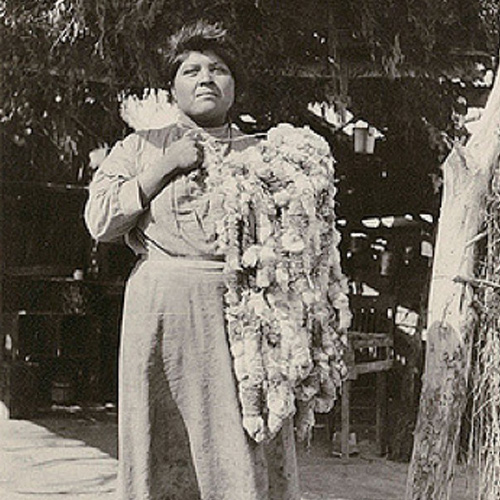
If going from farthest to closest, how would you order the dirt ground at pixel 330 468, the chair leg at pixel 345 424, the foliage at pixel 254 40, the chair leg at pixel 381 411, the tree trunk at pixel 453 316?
1. the chair leg at pixel 381 411
2. the chair leg at pixel 345 424
3. the dirt ground at pixel 330 468
4. the foliage at pixel 254 40
5. the tree trunk at pixel 453 316

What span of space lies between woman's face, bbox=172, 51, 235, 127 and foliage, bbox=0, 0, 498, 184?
1.74 metres

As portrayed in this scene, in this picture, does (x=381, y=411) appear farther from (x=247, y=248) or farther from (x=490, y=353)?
(x=247, y=248)

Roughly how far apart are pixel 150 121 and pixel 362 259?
3.02 meters

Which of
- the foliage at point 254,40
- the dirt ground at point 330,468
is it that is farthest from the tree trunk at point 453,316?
the foliage at point 254,40

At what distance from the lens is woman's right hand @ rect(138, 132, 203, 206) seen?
2.68 metres

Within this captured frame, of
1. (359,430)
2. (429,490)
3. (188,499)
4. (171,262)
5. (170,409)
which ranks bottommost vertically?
(359,430)

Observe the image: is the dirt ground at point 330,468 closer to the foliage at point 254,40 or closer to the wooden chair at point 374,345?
the wooden chair at point 374,345

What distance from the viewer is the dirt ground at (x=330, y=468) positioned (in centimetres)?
616

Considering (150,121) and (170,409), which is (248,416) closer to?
(170,409)

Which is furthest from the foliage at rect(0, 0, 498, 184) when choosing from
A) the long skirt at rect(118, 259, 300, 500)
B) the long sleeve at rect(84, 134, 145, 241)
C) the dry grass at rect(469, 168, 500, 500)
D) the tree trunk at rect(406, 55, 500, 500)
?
the long skirt at rect(118, 259, 300, 500)

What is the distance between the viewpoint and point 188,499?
2850mm

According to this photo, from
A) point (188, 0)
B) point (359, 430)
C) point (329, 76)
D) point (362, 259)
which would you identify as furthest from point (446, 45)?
point (359, 430)

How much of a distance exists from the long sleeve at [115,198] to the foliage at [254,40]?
71.2 inches

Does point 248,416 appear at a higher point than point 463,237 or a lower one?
lower
